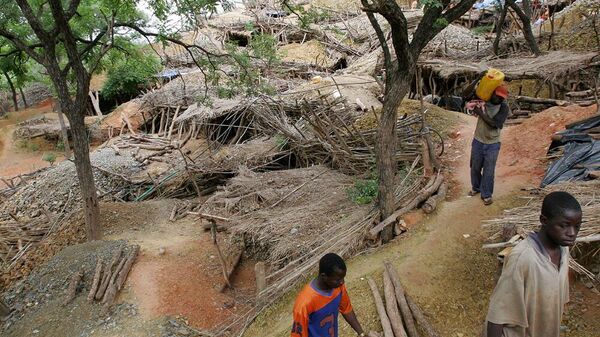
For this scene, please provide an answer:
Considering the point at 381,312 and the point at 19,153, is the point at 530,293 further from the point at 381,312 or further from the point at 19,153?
the point at 19,153

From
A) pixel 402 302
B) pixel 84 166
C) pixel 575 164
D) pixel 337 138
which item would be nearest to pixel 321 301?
pixel 402 302

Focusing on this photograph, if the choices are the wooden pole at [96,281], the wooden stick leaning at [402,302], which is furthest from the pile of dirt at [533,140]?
the wooden pole at [96,281]

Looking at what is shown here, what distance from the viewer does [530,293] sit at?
7.03 feet

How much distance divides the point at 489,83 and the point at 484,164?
1.02 m

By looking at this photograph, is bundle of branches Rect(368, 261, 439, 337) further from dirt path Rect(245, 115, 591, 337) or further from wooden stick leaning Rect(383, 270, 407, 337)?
dirt path Rect(245, 115, 591, 337)

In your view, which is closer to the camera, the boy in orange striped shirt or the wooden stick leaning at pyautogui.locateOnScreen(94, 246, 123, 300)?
the boy in orange striped shirt

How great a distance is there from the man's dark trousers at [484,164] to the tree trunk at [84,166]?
615 centimetres

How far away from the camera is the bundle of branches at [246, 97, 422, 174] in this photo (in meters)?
7.24

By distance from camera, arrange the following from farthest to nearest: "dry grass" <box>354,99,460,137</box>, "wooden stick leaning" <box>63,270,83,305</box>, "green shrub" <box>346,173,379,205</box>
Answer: "dry grass" <box>354,99,460,137</box>, "wooden stick leaning" <box>63,270,83,305</box>, "green shrub" <box>346,173,379,205</box>

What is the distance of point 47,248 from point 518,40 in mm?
13508

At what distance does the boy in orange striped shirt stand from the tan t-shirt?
96 centimetres

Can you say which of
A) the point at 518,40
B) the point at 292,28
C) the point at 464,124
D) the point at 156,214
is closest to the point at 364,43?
the point at 292,28

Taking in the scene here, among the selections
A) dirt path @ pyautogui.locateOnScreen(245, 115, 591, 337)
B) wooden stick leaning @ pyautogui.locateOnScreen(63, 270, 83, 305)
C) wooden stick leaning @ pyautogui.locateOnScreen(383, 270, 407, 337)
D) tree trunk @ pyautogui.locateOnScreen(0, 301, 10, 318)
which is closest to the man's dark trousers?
dirt path @ pyautogui.locateOnScreen(245, 115, 591, 337)

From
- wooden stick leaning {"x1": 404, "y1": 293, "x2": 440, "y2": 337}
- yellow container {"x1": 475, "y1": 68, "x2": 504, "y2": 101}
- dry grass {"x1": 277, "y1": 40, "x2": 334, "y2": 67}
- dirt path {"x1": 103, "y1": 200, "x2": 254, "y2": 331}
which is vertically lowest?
dirt path {"x1": 103, "y1": 200, "x2": 254, "y2": 331}
